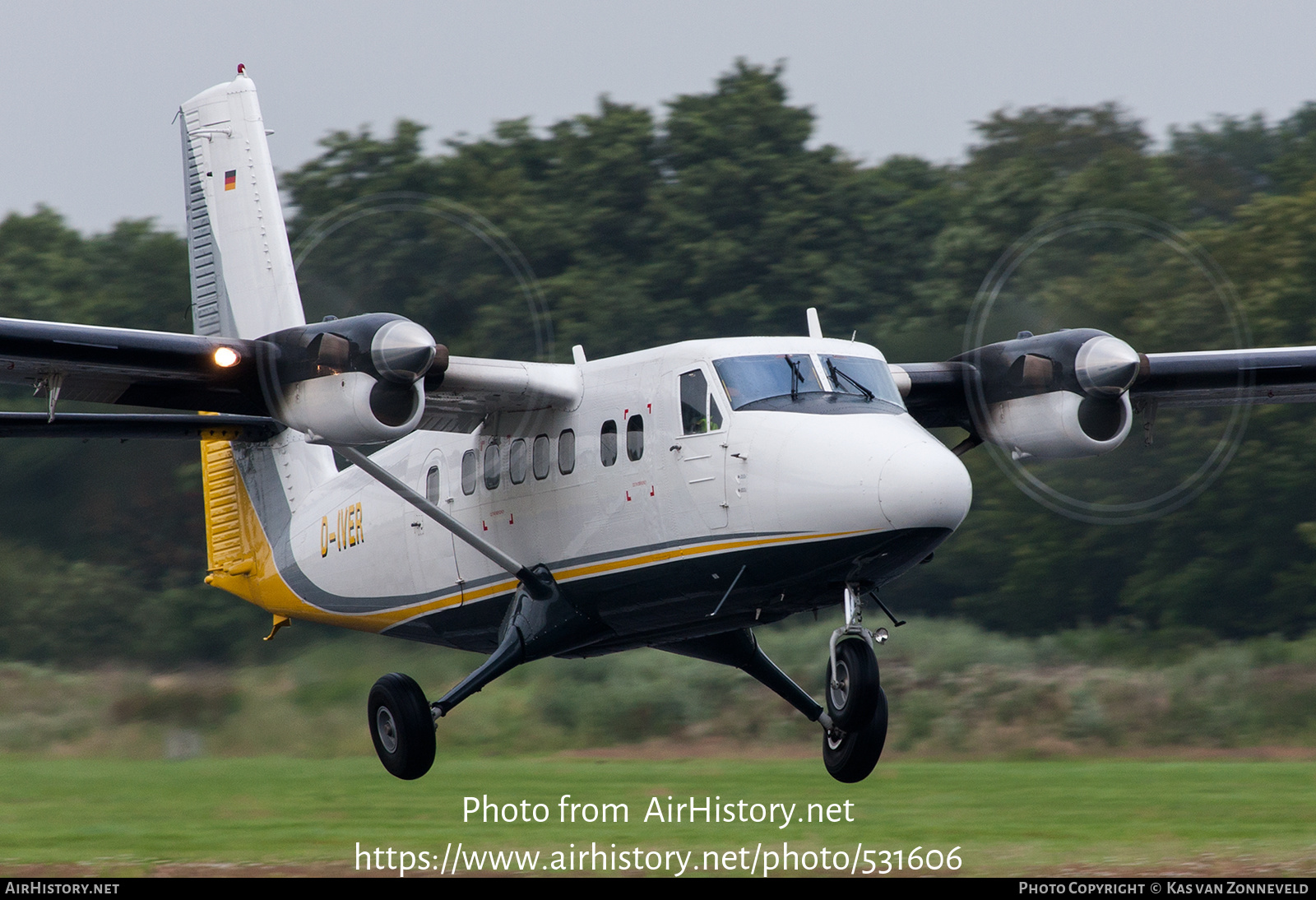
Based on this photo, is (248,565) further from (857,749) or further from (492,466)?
(857,749)

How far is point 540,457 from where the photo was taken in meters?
11.4

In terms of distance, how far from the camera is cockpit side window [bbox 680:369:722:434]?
10164 millimetres

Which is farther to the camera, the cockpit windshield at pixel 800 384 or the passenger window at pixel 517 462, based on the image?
the passenger window at pixel 517 462

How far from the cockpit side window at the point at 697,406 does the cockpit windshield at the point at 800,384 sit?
0.13 meters

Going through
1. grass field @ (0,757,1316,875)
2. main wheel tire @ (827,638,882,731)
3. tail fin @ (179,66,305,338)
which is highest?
tail fin @ (179,66,305,338)

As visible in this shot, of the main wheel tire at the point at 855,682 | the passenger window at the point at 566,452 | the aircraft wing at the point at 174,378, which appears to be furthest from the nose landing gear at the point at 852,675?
the aircraft wing at the point at 174,378

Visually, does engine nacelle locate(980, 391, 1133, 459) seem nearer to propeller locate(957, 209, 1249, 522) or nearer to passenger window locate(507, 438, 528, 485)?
propeller locate(957, 209, 1249, 522)

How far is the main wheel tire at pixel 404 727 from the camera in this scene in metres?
11.8

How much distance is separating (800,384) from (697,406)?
701 millimetres

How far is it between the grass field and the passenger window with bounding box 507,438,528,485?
375 cm

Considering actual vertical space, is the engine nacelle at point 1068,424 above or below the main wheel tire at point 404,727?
above

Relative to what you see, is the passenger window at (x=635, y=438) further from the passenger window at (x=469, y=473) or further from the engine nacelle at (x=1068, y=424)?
the engine nacelle at (x=1068, y=424)

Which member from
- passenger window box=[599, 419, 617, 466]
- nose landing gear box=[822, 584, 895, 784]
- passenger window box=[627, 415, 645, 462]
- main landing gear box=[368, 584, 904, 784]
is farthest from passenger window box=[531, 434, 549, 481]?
nose landing gear box=[822, 584, 895, 784]

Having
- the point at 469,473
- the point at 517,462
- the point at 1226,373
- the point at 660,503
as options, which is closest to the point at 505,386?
the point at 517,462
